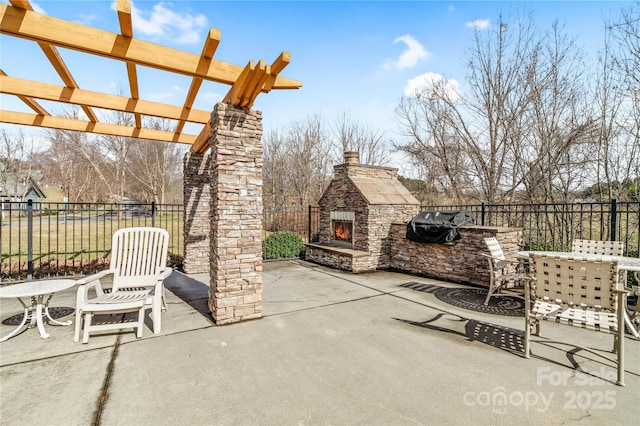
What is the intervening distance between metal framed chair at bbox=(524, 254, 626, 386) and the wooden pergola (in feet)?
11.1

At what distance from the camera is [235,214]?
13.0ft

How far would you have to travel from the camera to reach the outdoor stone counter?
223 inches

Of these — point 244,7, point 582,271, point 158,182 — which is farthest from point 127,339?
point 158,182

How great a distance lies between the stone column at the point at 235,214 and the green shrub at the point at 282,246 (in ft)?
15.2

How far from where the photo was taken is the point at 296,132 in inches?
665

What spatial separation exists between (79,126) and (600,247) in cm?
939

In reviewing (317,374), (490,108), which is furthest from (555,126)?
(317,374)

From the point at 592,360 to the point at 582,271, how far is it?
3.30ft

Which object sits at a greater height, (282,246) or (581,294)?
(581,294)

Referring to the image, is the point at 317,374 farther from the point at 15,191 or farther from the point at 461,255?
the point at 15,191

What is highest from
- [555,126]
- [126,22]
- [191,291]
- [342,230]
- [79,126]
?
[555,126]

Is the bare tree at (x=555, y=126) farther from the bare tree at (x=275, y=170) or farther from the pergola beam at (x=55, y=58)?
the bare tree at (x=275, y=170)

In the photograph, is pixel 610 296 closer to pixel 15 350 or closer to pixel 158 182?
pixel 15 350

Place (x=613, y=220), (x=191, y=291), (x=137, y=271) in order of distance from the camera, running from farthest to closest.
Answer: (x=191, y=291), (x=613, y=220), (x=137, y=271)
